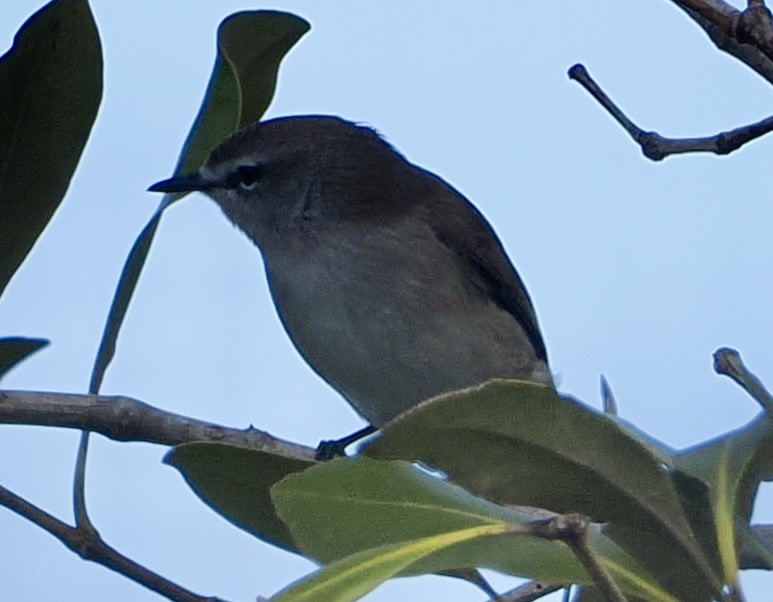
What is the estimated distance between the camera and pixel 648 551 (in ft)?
3.71

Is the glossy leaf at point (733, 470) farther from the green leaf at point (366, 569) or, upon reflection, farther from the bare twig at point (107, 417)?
the bare twig at point (107, 417)

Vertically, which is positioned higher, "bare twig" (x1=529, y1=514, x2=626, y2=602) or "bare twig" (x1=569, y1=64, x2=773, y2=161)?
"bare twig" (x1=569, y1=64, x2=773, y2=161)

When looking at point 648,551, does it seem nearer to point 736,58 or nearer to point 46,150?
point 736,58

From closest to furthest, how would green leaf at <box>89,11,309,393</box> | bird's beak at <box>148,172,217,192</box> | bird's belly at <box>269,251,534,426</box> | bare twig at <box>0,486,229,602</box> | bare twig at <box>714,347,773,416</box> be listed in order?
bare twig at <box>714,347,773,416</box>
bare twig at <box>0,486,229,602</box>
green leaf at <box>89,11,309,393</box>
bird's beak at <box>148,172,217,192</box>
bird's belly at <box>269,251,534,426</box>

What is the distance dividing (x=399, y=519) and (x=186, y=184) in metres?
1.73

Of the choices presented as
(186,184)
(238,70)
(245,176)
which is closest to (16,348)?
(238,70)

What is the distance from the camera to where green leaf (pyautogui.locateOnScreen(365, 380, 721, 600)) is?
1.09 m

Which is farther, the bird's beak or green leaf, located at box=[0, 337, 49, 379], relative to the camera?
the bird's beak

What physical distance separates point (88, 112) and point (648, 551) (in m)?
1.04

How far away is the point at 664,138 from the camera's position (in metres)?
1.54

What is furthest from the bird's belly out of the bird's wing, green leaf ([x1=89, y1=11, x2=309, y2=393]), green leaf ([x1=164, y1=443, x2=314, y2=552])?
green leaf ([x1=164, y1=443, x2=314, y2=552])

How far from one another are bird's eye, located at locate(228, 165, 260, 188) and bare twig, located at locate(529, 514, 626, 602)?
2401 millimetres

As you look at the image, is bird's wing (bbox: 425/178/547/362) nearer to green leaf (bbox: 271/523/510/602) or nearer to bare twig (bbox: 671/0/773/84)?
bare twig (bbox: 671/0/773/84)

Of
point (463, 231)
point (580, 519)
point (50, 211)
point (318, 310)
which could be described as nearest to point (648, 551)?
point (580, 519)
